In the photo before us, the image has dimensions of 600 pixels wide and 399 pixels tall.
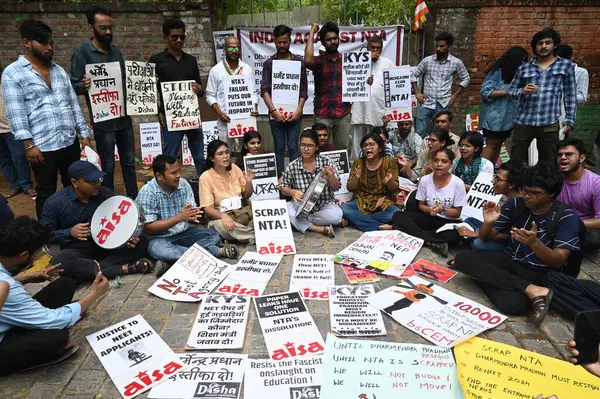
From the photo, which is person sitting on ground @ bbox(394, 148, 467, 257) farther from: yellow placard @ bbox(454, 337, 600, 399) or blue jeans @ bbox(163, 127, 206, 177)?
blue jeans @ bbox(163, 127, 206, 177)

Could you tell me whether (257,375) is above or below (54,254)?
below

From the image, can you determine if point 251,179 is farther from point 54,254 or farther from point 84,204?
point 54,254

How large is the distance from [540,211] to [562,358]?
123cm

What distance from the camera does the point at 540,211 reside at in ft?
11.9

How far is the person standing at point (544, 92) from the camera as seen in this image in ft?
Answer: 17.9

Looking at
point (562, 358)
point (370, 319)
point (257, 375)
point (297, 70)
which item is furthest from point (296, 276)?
point (297, 70)

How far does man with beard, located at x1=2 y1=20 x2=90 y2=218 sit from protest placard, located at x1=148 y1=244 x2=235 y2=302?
187 centimetres

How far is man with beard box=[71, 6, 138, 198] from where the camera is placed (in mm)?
4902

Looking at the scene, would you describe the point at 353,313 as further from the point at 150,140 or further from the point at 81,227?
the point at 150,140

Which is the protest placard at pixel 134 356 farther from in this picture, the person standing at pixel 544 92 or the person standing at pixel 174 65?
the person standing at pixel 544 92

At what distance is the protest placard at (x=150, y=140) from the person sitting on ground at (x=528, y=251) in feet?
20.9

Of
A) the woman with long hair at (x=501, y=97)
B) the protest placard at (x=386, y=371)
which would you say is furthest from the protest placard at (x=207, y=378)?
the woman with long hair at (x=501, y=97)

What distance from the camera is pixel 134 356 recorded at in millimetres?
3049

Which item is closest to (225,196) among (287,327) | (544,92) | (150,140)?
(287,327)
